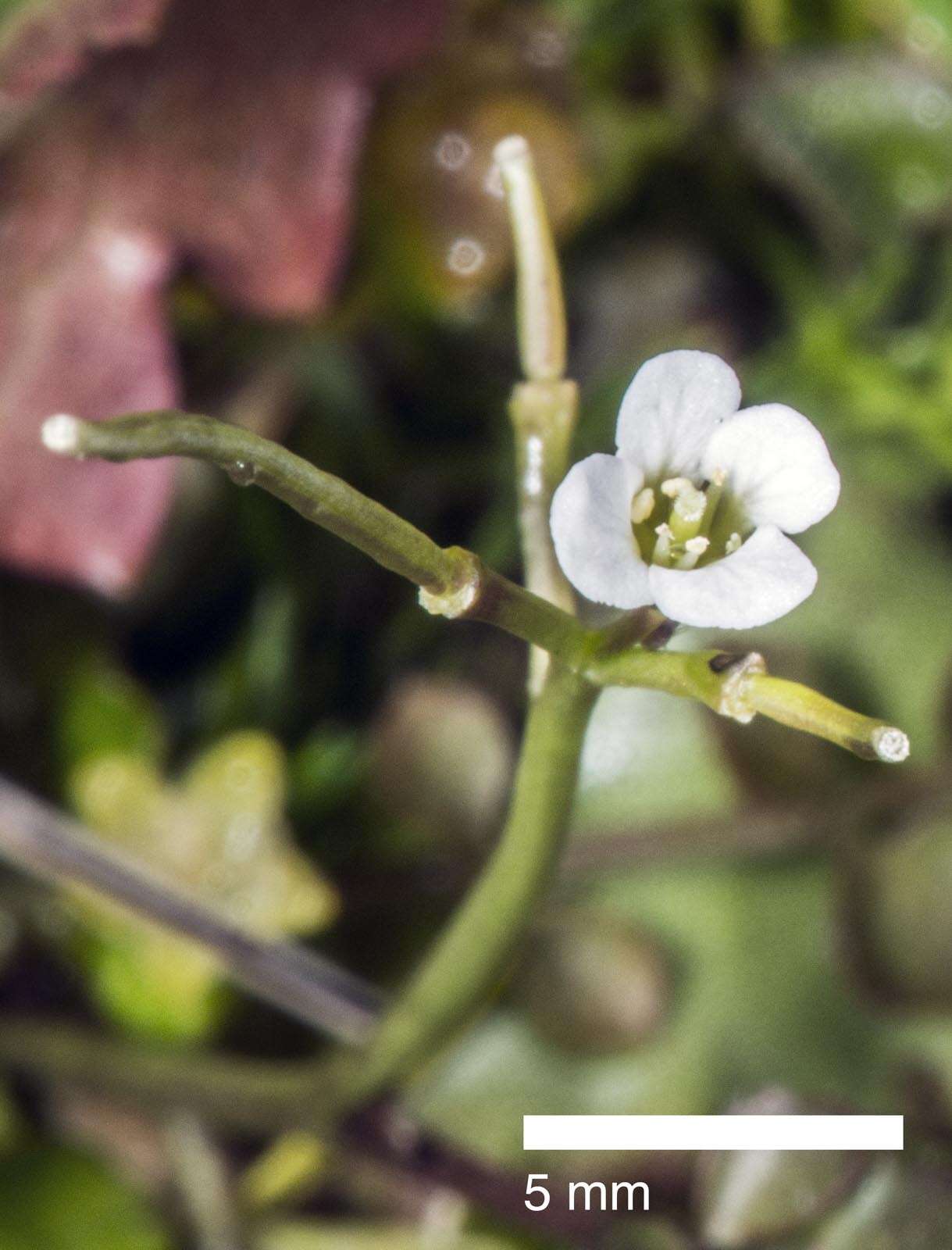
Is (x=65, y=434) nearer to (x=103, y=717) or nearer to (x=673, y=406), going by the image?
(x=673, y=406)

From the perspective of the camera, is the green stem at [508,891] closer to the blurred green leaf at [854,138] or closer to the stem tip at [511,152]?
the stem tip at [511,152]

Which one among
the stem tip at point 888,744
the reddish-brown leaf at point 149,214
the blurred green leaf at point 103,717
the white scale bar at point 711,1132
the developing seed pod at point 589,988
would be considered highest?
the reddish-brown leaf at point 149,214

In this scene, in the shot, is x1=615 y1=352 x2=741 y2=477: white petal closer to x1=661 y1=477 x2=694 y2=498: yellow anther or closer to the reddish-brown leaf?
x1=661 y1=477 x2=694 y2=498: yellow anther

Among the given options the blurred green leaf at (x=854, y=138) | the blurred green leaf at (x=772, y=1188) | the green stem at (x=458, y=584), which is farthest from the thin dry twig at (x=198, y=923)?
the blurred green leaf at (x=854, y=138)

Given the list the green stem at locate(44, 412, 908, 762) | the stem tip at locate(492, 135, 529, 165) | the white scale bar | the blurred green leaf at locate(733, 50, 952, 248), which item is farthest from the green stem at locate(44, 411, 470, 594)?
the blurred green leaf at locate(733, 50, 952, 248)

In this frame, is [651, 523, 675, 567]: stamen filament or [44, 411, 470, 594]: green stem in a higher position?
[651, 523, 675, 567]: stamen filament

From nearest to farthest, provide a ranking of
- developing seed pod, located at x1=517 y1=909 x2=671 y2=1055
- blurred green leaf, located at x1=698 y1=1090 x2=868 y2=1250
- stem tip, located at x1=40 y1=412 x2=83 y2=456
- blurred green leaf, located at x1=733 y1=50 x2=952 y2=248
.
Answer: stem tip, located at x1=40 y1=412 x2=83 y2=456 < blurred green leaf, located at x1=698 y1=1090 x2=868 y2=1250 < developing seed pod, located at x1=517 y1=909 x2=671 y2=1055 < blurred green leaf, located at x1=733 y1=50 x2=952 y2=248

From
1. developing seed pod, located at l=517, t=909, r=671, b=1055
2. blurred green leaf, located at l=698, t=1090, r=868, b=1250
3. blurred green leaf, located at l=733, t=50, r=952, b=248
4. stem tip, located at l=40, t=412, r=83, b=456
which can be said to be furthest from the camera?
blurred green leaf, located at l=733, t=50, r=952, b=248
